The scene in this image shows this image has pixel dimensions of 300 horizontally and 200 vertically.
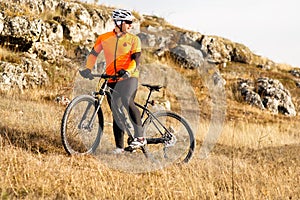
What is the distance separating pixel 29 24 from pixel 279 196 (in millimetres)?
12949

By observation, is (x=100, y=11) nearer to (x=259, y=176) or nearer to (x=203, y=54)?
(x=203, y=54)

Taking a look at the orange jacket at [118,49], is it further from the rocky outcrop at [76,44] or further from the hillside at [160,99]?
the rocky outcrop at [76,44]

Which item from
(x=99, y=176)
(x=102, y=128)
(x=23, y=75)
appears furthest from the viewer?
(x=23, y=75)

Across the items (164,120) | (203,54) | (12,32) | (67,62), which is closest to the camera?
(164,120)

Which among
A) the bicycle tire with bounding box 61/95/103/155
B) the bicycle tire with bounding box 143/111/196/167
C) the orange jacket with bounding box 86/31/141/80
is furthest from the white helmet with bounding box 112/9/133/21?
the bicycle tire with bounding box 143/111/196/167

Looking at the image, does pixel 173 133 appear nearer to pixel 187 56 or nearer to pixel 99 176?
pixel 99 176

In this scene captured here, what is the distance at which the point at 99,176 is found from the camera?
5.82 meters

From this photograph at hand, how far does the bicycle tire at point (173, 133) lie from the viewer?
725 cm

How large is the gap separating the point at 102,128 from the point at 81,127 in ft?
2.04

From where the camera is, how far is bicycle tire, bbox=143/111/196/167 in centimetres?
725

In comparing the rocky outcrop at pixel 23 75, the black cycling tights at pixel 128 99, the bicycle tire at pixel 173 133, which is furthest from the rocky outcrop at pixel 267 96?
the black cycling tights at pixel 128 99

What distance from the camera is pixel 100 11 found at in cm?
2294

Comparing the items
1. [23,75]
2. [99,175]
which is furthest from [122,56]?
[23,75]

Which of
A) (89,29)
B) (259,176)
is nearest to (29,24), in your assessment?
(89,29)
